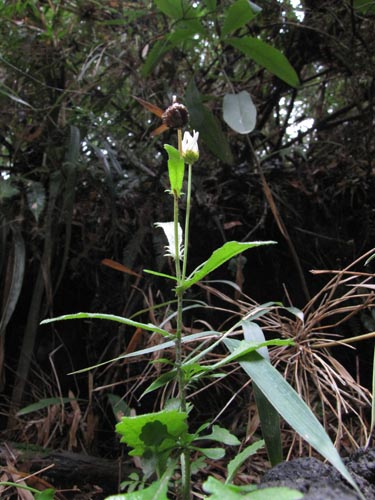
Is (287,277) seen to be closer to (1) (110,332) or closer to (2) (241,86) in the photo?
(1) (110,332)

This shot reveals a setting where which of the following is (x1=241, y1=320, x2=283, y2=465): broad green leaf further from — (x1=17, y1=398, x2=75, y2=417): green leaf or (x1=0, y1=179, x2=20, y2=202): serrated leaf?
(x1=0, y1=179, x2=20, y2=202): serrated leaf

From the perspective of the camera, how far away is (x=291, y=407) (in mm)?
411

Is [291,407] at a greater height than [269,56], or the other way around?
[269,56]

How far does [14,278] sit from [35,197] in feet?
0.79

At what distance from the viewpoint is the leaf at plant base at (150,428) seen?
1.43 feet

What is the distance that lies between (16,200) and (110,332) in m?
0.51

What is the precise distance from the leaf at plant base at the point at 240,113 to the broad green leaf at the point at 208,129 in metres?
0.05

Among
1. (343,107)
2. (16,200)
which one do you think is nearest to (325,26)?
(343,107)

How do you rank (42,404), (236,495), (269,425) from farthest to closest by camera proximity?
1. (42,404)
2. (269,425)
3. (236,495)

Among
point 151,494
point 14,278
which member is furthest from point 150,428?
point 14,278

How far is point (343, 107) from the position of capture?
5.04ft

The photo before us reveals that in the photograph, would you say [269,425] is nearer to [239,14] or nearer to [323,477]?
[323,477]

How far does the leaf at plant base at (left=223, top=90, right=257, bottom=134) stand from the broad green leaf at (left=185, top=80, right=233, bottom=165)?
53 mm

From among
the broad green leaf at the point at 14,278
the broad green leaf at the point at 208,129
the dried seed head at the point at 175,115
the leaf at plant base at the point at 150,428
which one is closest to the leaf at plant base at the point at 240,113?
the broad green leaf at the point at 208,129
